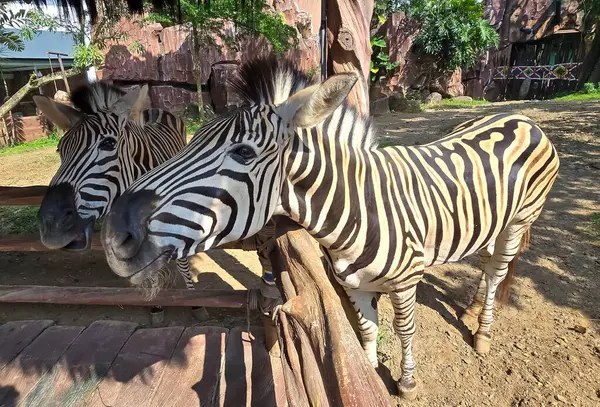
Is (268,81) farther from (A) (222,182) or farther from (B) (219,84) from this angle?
(B) (219,84)

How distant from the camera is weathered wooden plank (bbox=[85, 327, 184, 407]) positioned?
2.51 meters

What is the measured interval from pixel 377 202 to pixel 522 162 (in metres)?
1.38

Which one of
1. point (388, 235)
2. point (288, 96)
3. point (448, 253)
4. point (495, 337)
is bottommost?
point (495, 337)

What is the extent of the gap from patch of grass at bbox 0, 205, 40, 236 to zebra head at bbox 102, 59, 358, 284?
4.74 m

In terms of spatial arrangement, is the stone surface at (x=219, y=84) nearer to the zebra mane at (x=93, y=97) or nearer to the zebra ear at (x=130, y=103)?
the zebra mane at (x=93, y=97)

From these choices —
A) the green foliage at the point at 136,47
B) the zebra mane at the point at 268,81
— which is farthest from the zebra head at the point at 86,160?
the green foliage at the point at 136,47

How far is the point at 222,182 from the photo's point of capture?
55.0 inches

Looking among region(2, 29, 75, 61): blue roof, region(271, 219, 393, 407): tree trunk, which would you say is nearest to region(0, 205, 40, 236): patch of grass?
region(271, 219, 393, 407): tree trunk

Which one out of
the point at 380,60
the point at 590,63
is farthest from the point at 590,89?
the point at 380,60

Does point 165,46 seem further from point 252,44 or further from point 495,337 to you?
point 495,337

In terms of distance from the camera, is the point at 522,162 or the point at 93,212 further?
the point at 522,162

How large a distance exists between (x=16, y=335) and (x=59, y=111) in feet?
6.41

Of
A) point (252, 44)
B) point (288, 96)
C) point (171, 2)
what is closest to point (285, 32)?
point (252, 44)

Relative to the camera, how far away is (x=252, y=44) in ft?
46.3
